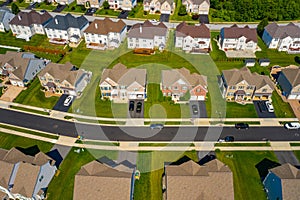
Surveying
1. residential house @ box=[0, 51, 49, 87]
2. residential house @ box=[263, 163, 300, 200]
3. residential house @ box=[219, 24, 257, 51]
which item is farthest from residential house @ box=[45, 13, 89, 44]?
residential house @ box=[263, 163, 300, 200]

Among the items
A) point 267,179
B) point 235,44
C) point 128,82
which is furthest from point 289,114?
point 128,82

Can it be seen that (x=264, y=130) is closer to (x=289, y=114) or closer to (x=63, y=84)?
(x=289, y=114)

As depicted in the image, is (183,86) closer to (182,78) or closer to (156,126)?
(182,78)

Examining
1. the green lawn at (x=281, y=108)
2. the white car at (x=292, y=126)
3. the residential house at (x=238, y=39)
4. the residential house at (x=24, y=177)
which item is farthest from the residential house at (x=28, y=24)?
the white car at (x=292, y=126)

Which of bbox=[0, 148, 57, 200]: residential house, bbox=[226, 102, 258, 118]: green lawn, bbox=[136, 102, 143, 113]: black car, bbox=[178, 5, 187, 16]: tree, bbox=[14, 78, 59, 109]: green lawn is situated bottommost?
bbox=[14, 78, 59, 109]: green lawn

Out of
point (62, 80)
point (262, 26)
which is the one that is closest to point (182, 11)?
point (262, 26)

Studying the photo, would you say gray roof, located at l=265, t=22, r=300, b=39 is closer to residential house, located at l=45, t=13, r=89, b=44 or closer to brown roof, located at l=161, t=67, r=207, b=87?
brown roof, located at l=161, t=67, r=207, b=87
